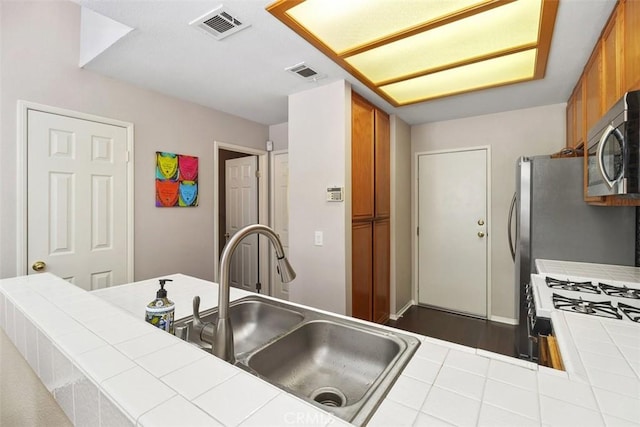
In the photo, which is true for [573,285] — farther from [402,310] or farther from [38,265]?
[38,265]

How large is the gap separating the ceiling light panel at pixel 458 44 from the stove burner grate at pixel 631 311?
148 centimetres

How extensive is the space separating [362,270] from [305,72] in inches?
69.8

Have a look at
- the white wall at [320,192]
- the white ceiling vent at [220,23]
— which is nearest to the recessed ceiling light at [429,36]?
the white ceiling vent at [220,23]

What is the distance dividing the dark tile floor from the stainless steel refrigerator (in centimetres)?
Result: 57

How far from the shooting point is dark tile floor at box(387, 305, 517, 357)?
2814mm

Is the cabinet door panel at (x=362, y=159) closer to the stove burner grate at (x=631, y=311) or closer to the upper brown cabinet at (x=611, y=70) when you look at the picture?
the upper brown cabinet at (x=611, y=70)

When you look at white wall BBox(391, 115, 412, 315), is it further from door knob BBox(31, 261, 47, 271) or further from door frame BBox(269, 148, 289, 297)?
door knob BBox(31, 261, 47, 271)

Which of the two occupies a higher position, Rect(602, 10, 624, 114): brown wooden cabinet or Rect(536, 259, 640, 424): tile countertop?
Rect(602, 10, 624, 114): brown wooden cabinet

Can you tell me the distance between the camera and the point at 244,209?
3.91 m

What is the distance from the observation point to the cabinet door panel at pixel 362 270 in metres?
2.60

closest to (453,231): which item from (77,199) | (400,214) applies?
(400,214)

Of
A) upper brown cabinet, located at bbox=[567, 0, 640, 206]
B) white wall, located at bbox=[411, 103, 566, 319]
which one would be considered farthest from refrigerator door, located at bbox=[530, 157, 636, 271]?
white wall, located at bbox=[411, 103, 566, 319]

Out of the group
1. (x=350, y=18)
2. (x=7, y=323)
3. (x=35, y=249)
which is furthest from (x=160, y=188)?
(x=350, y=18)

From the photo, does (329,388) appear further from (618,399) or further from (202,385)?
(618,399)
